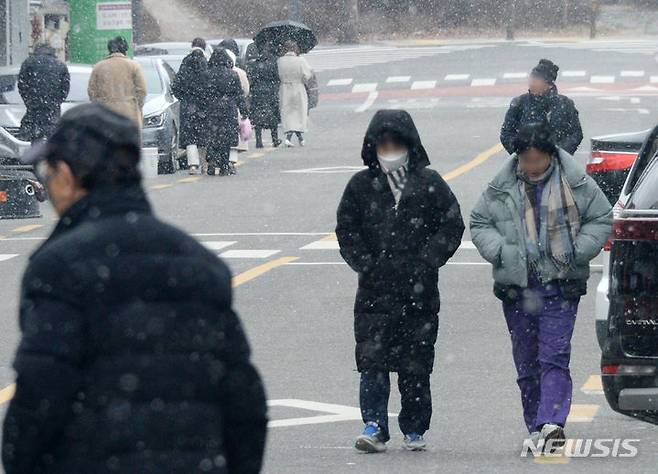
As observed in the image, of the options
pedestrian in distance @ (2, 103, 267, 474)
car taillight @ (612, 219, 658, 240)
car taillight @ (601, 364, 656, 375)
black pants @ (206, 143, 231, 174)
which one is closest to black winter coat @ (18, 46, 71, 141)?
black pants @ (206, 143, 231, 174)

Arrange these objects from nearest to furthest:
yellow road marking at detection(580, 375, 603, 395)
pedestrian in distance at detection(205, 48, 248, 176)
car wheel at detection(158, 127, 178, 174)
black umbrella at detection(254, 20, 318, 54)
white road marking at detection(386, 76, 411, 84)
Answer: yellow road marking at detection(580, 375, 603, 395) < pedestrian in distance at detection(205, 48, 248, 176) < car wheel at detection(158, 127, 178, 174) < black umbrella at detection(254, 20, 318, 54) < white road marking at detection(386, 76, 411, 84)

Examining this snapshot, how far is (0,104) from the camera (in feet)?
73.6

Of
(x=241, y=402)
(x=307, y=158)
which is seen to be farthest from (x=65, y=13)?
(x=241, y=402)

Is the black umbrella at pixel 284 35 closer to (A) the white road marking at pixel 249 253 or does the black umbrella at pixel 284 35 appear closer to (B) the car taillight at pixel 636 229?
(A) the white road marking at pixel 249 253

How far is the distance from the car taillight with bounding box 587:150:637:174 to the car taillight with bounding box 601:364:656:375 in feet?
20.6

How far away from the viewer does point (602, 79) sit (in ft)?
144

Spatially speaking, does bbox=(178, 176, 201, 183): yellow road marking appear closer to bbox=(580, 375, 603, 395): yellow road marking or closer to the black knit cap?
the black knit cap

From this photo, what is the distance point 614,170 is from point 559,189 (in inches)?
211

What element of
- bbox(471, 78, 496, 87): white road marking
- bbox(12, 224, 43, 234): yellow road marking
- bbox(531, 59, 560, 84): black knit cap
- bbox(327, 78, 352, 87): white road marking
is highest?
bbox(531, 59, 560, 84): black knit cap

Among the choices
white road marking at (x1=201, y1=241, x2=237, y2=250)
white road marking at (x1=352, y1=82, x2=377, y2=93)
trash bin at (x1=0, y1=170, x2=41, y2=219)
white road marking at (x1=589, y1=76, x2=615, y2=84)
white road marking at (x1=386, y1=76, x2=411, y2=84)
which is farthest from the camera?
white road marking at (x1=386, y1=76, x2=411, y2=84)

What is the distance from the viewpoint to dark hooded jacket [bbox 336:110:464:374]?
8.05m

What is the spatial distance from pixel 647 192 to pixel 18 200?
12460 millimetres

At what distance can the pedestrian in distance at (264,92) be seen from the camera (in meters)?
28.9

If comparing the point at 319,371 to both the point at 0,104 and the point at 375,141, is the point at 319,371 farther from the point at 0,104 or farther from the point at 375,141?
the point at 0,104
